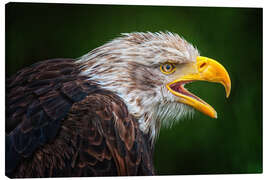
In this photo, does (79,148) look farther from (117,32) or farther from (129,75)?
(117,32)

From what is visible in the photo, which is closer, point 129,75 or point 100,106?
point 100,106

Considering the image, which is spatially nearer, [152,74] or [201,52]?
[152,74]

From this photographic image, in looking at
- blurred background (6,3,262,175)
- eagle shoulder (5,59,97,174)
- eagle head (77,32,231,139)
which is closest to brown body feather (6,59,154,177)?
eagle shoulder (5,59,97,174)

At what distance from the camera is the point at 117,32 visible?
486 centimetres

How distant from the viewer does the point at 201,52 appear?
5.05m

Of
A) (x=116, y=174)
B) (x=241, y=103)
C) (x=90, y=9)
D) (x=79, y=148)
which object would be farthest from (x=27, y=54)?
(x=241, y=103)

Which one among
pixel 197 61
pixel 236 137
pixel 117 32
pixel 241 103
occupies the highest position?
pixel 117 32

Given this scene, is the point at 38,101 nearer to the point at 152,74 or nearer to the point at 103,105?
the point at 103,105

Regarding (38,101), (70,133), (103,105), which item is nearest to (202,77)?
(103,105)

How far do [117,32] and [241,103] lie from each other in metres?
1.68

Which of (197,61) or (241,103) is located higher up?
(197,61)

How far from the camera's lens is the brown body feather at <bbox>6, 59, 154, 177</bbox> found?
3924 mm

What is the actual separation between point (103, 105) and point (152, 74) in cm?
73

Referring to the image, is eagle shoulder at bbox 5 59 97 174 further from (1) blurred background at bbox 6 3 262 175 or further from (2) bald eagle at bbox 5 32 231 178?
(1) blurred background at bbox 6 3 262 175
